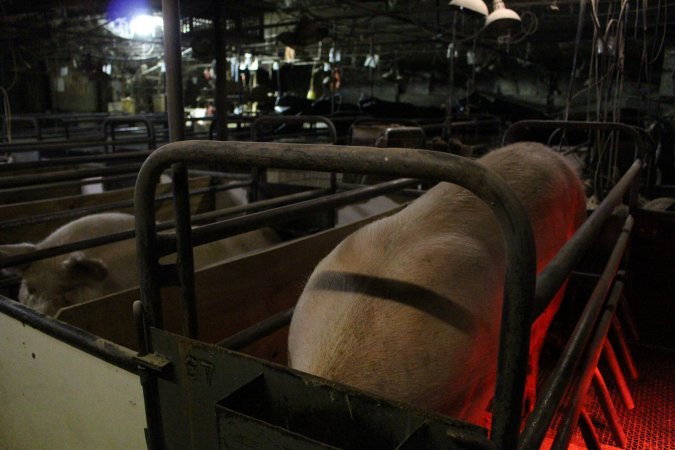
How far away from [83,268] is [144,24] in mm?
9615

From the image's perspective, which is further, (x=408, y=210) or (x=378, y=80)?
(x=378, y=80)

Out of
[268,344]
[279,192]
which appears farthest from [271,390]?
[279,192]

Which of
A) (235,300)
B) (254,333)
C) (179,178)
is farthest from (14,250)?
(179,178)

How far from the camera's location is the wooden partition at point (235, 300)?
80.9 inches

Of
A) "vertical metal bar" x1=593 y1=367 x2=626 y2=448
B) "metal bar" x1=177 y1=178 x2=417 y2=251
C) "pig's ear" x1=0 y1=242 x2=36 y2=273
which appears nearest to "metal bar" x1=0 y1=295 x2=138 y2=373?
"metal bar" x1=177 y1=178 x2=417 y2=251

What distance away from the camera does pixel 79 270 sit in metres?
2.89

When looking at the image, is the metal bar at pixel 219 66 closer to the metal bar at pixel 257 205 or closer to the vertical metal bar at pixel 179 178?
the metal bar at pixel 257 205

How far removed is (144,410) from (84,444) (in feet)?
1.55

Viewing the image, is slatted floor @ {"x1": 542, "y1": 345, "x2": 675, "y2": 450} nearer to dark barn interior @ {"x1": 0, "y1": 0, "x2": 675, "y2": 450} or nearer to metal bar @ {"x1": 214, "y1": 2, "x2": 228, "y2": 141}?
dark barn interior @ {"x1": 0, "y1": 0, "x2": 675, "y2": 450}

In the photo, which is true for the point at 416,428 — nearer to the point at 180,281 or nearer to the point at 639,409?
the point at 180,281

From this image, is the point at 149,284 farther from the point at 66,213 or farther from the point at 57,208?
the point at 57,208

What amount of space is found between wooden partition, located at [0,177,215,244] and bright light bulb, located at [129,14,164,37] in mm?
4985

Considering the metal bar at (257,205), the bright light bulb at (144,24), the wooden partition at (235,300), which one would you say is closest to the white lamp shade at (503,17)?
the metal bar at (257,205)

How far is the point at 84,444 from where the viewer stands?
1.66 m
